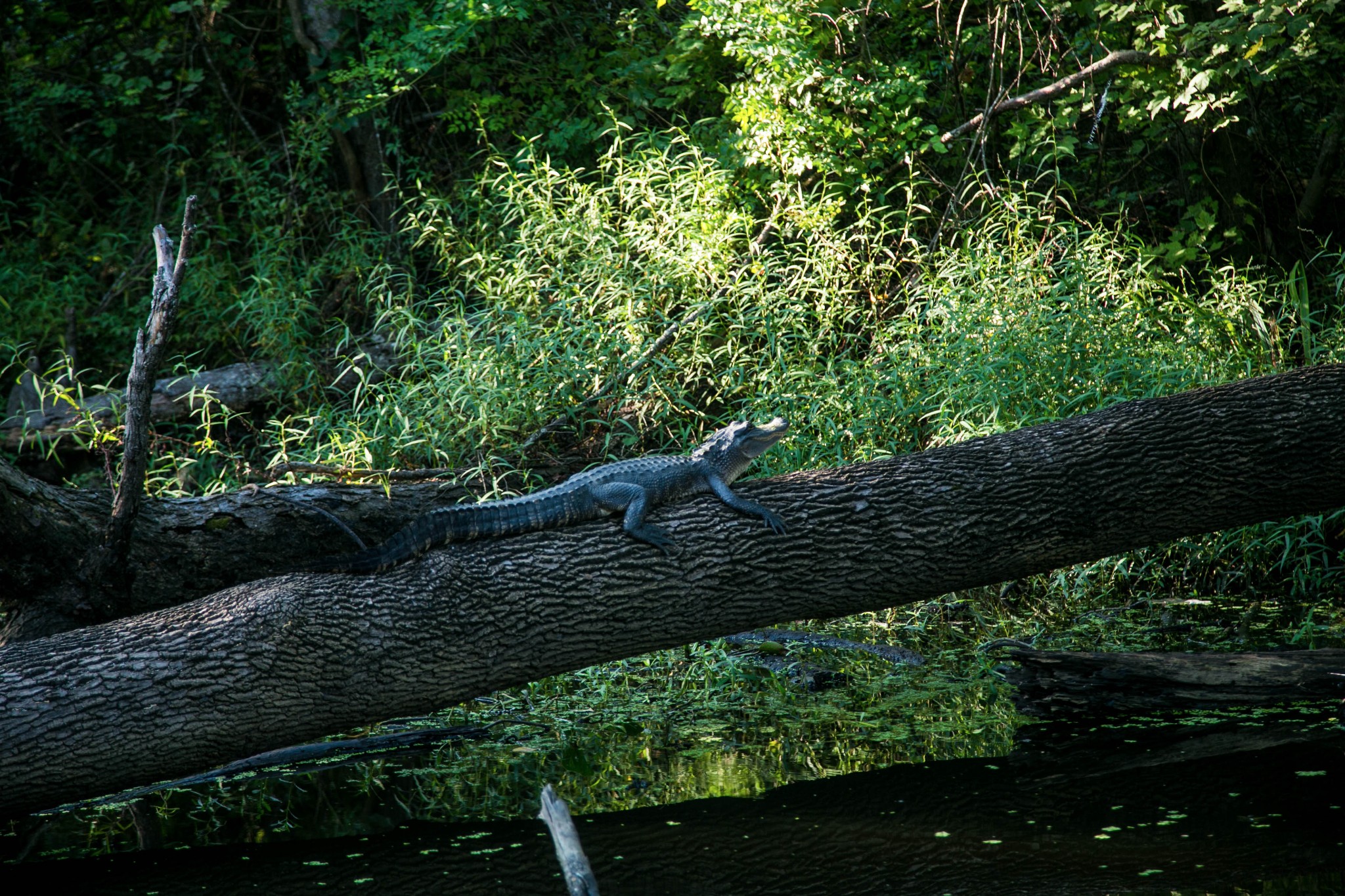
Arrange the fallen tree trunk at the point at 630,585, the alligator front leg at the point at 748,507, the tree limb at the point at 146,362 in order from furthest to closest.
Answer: the alligator front leg at the point at 748,507 → the tree limb at the point at 146,362 → the fallen tree trunk at the point at 630,585

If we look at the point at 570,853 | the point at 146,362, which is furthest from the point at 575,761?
the point at 146,362

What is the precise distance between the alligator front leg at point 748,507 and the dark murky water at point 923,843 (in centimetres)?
89

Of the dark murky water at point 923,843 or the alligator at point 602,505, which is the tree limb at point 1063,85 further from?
the dark murky water at point 923,843

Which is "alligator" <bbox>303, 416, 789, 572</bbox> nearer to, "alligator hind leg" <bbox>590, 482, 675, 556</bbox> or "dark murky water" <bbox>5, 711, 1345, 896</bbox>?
"alligator hind leg" <bbox>590, 482, 675, 556</bbox>

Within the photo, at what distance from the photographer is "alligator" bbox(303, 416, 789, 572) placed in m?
3.98

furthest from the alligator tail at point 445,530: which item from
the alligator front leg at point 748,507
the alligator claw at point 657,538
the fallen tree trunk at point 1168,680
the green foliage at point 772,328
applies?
the green foliage at point 772,328

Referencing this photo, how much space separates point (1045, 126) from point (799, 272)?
2153 millimetres

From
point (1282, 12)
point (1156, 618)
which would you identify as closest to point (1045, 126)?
point (1282, 12)

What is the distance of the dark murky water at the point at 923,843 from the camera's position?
300cm

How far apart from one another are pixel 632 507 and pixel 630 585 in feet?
1.20

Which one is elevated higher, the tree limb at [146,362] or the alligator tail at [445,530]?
the tree limb at [146,362]

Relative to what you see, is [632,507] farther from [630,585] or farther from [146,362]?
[146,362]

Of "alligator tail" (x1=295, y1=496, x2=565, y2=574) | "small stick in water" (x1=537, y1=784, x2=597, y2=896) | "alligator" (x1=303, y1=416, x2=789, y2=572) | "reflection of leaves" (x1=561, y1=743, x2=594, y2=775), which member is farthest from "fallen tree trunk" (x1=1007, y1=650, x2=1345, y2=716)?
"small stick in water" (x1=537, y1=784, x2=597, y2=896)

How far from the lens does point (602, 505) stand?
432cm
